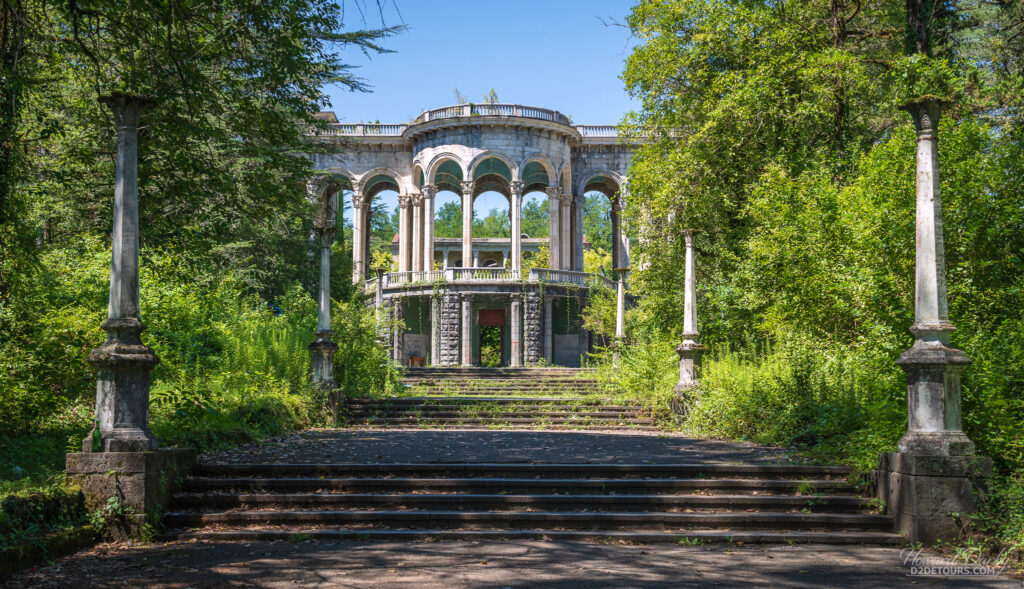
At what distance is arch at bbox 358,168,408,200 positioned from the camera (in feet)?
136

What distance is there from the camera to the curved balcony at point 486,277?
114ft

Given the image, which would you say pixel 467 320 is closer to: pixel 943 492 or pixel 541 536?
pixel 541 536

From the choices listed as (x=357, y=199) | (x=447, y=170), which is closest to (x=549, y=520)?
(x=447, y=170)

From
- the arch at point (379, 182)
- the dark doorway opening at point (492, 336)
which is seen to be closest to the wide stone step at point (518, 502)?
the dark doorway opening at point (492, 336)

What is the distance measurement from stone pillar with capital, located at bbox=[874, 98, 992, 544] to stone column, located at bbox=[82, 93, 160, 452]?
24.2 ft

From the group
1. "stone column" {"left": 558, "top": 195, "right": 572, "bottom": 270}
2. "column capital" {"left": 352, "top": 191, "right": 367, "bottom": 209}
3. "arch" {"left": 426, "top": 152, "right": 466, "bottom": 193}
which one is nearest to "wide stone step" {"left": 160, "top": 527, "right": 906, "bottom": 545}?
"arch" {"left": 426, "top": 152, "right": 466, "bottom": 193}

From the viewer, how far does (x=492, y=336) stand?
4319 cm

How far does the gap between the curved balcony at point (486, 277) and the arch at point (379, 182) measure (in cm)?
722

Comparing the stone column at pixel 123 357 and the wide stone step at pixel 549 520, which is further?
the wide stone step at pixel 549 520

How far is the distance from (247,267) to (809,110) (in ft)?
58.7

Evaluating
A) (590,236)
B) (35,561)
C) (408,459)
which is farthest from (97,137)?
(590,236)

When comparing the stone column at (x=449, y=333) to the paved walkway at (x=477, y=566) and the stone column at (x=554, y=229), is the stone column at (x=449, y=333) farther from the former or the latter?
the paved walkway at (x=477, y=566)

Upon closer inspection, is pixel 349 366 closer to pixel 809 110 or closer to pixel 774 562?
pixel 809 110

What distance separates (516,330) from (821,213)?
71.9 ft
